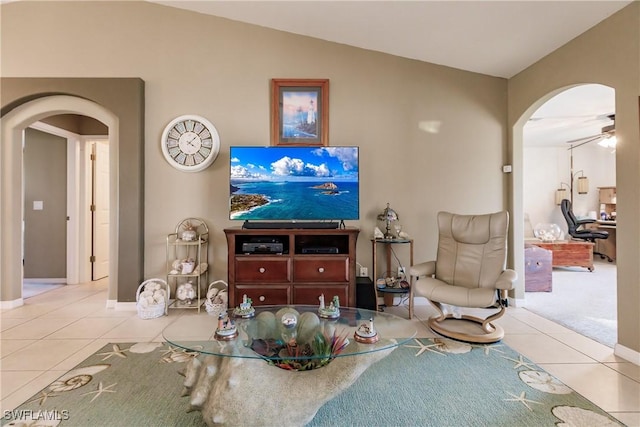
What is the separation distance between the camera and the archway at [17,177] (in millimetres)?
3398

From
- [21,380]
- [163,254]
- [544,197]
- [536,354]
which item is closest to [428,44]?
[536,354]

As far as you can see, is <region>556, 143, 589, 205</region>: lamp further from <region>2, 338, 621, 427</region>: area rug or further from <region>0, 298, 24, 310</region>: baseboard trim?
<region>0, 298, 24, 310</region>: baseboard trim

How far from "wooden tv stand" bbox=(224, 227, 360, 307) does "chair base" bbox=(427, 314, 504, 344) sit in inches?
30.4

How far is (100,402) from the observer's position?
170 cm

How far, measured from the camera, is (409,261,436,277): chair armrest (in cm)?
288

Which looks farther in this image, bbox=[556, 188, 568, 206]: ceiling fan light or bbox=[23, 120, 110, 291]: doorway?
bbox=[556, 188, 568, 206]: ceiling fan light

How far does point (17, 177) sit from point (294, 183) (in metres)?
3.06

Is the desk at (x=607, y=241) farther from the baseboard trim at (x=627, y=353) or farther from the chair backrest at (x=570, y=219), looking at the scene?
the baseboard trim at (x=627, y=353)

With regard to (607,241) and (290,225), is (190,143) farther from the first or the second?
(607,241)

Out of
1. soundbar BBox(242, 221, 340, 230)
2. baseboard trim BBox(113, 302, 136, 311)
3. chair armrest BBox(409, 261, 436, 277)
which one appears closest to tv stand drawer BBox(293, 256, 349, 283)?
soundbar BBox(242, 221, 340, 230)

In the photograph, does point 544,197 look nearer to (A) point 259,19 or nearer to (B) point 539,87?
(B) point 539,87

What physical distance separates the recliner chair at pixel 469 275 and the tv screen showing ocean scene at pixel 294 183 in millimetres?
887

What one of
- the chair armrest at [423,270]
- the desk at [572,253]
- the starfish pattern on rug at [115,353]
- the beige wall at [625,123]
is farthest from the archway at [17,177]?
the desk at [572,253]

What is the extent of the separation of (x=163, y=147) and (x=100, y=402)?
2446 mm
